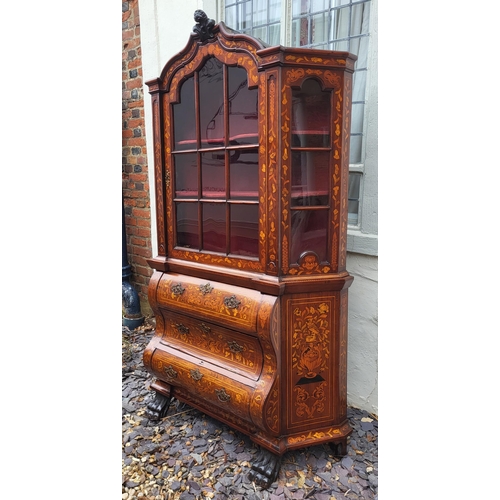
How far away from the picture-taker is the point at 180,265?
2074 millimetres

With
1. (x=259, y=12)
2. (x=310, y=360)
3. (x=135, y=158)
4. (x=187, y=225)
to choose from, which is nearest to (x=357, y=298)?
(x=310, y=360)

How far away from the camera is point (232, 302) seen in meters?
1.80

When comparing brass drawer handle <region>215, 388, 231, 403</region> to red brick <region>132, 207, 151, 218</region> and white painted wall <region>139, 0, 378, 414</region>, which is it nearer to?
white painted wall <region>139, 0, 378, 414</region>

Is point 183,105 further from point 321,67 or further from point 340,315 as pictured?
point 340,315

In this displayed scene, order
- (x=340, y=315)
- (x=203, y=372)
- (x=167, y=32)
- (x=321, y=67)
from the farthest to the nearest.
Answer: (x=167, y=32), (x=203, y=372), (x=340, y=315), (x=321, y=67)

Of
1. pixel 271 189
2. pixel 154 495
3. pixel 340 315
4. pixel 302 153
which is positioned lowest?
pixel 154 495

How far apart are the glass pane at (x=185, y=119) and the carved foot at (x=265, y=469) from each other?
4.94 ft

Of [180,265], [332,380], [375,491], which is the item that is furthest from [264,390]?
[180,265]

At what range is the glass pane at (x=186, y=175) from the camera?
2.02 metres

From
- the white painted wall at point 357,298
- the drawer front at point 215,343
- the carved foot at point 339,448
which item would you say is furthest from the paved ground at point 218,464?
the drawer front at point 215,343

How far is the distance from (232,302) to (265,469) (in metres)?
0.75

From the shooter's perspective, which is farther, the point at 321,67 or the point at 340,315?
the point at 340,315

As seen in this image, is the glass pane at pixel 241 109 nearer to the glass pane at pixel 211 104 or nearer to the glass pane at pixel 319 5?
the glass pane at pixel 211 104

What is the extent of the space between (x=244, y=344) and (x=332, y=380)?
1.44 ft
